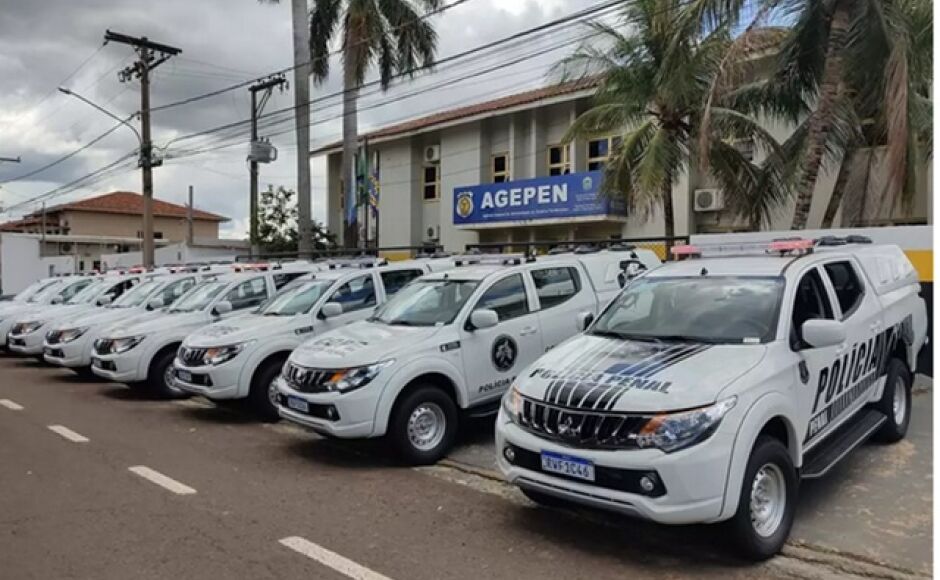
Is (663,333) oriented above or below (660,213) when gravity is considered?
below

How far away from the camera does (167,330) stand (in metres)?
11.0

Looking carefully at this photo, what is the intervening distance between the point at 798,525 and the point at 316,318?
6.06 m

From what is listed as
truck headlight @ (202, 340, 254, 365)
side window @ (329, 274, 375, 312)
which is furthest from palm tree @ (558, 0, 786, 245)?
truck headlight @ (202, 340, 254, 365)

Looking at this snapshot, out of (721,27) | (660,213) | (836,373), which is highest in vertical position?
(721,27)

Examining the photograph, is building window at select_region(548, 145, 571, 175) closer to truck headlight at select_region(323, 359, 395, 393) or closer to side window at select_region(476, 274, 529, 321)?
side window at select_region(476, 274, 529, 321)

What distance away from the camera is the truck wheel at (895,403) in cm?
666

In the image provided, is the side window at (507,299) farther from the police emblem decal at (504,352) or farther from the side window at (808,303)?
the side window at (808,303)

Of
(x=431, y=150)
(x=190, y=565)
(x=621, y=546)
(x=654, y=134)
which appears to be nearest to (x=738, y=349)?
(x=621, y=546)

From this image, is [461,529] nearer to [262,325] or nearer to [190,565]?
[190,565]

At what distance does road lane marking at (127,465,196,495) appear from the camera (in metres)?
6.20

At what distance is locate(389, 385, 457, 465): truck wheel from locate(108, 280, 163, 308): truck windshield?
338 inches

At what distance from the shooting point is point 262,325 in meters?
9.34

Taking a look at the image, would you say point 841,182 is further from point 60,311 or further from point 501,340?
point 60,311

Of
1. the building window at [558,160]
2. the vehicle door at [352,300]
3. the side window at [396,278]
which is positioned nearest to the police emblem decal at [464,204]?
the building window at [558,160]
